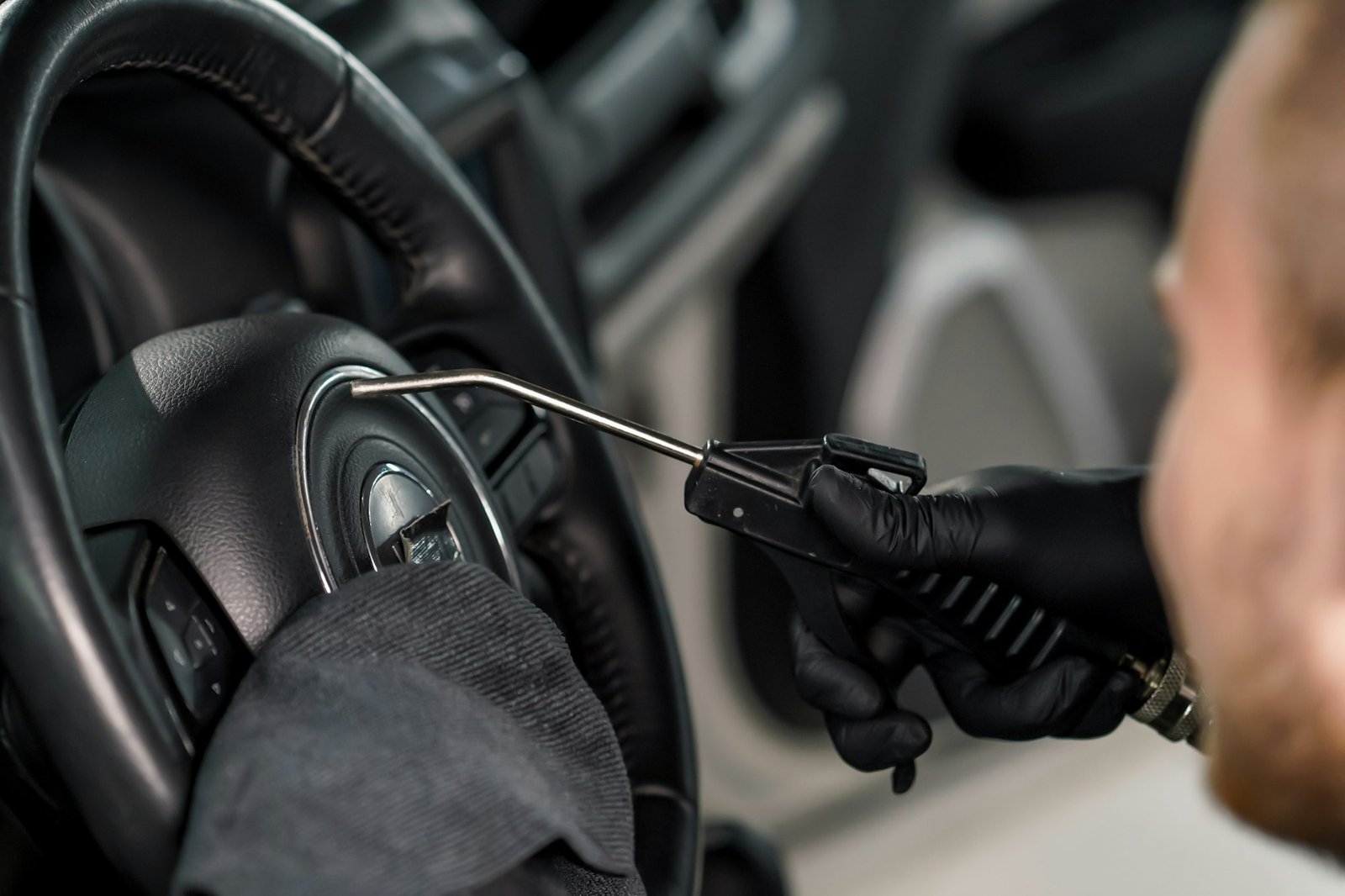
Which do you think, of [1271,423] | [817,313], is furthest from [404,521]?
[817,313]

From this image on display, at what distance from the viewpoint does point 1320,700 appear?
40 centimetres

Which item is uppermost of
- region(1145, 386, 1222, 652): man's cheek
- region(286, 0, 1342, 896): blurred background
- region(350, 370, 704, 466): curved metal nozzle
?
region(1145, 386, 1222, 652): man's cheek

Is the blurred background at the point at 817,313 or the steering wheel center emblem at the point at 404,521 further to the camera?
the blurred background at the point at 817,313

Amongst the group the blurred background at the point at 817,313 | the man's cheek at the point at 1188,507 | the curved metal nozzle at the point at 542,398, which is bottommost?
the blurred background at the point at 817,313

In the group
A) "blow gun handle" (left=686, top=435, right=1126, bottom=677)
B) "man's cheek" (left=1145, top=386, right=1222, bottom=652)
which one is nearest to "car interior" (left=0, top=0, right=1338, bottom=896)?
"blow gun handle" (left=686, top=435, right=1126, bottom=677)

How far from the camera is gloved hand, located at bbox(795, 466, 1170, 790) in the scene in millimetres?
612

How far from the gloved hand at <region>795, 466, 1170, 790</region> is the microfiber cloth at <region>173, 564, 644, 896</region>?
0.49 ft

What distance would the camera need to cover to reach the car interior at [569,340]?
0.47 m

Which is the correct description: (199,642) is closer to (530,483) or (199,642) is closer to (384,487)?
(384,487)

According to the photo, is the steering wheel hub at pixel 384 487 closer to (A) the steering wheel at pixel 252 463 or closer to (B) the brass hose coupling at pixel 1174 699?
(A) the steering wheel at pixel 252 463

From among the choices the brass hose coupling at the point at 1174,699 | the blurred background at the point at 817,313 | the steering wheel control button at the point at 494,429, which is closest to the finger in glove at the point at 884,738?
the brass hose coupling at the point at 1174,699

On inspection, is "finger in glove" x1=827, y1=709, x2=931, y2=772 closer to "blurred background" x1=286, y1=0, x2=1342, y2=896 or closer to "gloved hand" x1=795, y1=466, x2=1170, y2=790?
"gloved hand" x1=795, y1=466, x2=1170, y2=790

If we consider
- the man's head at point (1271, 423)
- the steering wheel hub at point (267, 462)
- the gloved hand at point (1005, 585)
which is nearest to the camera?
the man's head at point (1271, 423)

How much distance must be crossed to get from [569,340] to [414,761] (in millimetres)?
524
